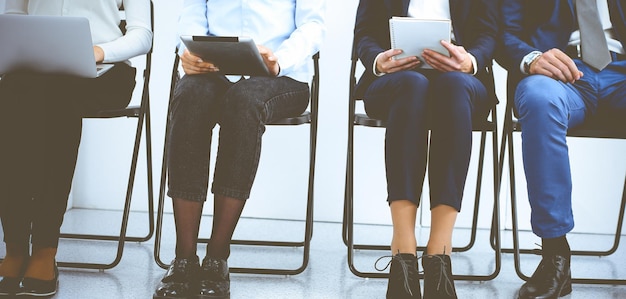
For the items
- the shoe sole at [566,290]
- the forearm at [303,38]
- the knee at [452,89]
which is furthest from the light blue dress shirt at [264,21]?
the shoe sole at [566,290]

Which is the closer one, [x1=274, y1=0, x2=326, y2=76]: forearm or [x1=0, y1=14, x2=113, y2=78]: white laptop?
[x1=0, y1=14, x2=113, y2=78]: white laptop

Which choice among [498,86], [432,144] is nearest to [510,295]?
[432,144]

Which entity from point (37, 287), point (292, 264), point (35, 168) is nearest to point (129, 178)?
point (35, 168)

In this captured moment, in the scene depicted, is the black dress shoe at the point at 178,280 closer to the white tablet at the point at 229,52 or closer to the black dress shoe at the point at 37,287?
the black dress shoe at the point at 37,287

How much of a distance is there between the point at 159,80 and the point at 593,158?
1922mm

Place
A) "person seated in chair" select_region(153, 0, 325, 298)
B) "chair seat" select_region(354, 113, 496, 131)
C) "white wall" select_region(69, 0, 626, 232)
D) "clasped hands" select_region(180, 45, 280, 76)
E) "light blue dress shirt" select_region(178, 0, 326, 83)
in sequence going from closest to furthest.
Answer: "person seated in chair" select_region(153, 0, 325, 298) < "clasped hands" select_region(180, 45, 280, 76) < "chair seat" select_region(354, 113, 496, 131) < "light blue dress shirt" select_region(178, 0, 326, 83) < "white wall" select_region(69, 0, 626, 232)

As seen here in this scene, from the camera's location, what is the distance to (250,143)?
1.95 m

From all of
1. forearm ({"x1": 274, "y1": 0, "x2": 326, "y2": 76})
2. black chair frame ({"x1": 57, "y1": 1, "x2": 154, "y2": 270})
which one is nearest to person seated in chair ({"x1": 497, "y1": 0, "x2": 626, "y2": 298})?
forearm ({"x1": 274, "y1": 0, "x2": 326, "y2": 76})

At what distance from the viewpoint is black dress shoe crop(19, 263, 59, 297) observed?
1941 millimetres

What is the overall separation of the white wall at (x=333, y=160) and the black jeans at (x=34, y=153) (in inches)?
47.1

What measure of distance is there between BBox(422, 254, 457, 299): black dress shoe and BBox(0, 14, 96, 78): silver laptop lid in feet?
3.54

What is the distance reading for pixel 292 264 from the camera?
244 cm

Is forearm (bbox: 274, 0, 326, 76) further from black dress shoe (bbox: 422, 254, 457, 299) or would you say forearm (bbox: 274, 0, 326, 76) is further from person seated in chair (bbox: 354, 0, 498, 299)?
black dress shoe (bbox: 422, 254, 457, 299)

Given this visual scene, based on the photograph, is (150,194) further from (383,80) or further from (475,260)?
(475,260)
